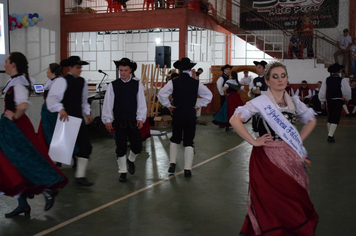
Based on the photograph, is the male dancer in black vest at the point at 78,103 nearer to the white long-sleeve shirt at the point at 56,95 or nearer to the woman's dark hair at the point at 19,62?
the white long-sleeve shirt at the point at 56,95

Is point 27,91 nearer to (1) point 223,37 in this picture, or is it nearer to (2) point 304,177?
(2) point 304,177

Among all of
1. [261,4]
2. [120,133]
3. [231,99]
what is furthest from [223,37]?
[120,133]

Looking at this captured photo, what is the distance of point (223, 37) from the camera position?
1769 cm

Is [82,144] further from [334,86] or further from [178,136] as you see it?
[334,86]

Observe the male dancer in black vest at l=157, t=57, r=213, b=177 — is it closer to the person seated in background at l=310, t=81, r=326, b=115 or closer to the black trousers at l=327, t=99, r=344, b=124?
the black trousers at l=327, t=99, r=344, b=124

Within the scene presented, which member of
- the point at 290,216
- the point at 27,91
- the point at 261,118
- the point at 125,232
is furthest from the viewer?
the point at 27,91

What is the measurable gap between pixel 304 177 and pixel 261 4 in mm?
15585

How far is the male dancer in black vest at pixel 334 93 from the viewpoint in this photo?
8805 mm

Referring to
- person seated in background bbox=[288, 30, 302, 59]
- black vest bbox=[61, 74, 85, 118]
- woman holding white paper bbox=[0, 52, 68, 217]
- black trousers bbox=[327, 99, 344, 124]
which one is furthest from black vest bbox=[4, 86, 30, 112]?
person seated in background bbox=[288, 30, 302, 59]

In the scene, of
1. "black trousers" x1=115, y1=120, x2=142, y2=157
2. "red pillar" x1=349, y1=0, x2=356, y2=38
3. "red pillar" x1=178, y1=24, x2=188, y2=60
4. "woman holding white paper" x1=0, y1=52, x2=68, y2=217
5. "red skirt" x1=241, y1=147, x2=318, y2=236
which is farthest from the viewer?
"red pillar" x1=349, y1=0, x2=356, y2=38

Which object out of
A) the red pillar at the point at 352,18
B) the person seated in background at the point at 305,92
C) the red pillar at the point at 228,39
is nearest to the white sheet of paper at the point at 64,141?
the person seated in background at the point at 305,92

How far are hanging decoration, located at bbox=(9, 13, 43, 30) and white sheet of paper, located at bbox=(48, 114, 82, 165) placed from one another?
9615 millimetres

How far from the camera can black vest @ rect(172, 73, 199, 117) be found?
5898 millimetres

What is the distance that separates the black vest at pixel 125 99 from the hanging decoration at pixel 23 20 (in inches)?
368
